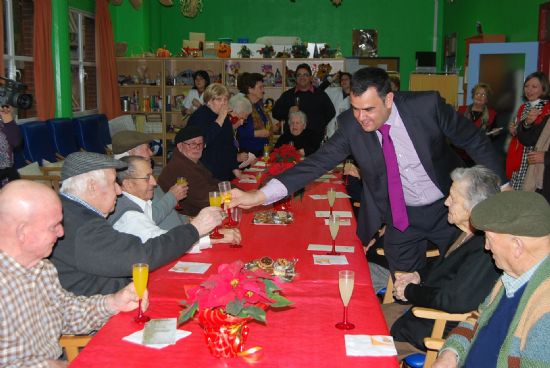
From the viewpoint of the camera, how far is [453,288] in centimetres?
257

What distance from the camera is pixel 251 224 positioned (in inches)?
145

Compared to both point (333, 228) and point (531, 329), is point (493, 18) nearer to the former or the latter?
point (333, 228)

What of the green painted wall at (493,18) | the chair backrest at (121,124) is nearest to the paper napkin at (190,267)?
the green painted wall at (493,18)

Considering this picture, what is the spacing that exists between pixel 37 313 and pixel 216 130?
3.29 meters

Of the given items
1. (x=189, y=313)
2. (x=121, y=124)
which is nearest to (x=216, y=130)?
(x=189, y=313)

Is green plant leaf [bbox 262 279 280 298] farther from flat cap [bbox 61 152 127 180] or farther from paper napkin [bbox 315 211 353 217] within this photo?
paper napkin [bbox 315 211 353 217]

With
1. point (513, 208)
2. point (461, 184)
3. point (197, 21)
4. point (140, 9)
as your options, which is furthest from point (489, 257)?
point (197, 21)

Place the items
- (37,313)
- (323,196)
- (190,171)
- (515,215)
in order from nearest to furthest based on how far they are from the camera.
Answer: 1. (515,215)
2. (37,313)
3. (190,171)
4. (323,196)

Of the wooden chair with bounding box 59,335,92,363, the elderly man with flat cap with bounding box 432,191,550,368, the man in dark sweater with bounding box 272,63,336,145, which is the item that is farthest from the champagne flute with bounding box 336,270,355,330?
the man in dark sweater with bounding box 272,63,336,145

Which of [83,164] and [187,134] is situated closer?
[83,164]

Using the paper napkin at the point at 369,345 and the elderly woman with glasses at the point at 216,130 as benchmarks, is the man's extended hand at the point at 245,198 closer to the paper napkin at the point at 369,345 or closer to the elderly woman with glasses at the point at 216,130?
the paper napkin at the point at 369,345

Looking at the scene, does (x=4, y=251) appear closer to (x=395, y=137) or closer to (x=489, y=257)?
(x=489, y=257)

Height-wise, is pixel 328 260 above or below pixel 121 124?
below

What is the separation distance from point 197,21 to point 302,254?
1161 centimetres
